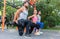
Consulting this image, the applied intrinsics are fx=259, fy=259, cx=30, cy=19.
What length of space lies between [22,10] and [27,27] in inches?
29.5

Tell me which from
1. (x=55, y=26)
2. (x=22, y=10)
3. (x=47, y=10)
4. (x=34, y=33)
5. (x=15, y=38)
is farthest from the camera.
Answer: (x=55, y=26)

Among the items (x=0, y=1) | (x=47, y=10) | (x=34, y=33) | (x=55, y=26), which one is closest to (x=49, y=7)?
(x=47, y=10)

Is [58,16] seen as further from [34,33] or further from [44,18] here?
[34,33]

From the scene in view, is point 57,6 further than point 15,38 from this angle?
Yes

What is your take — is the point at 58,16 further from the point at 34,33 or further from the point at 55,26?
the point at 34,33

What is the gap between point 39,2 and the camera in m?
16.7

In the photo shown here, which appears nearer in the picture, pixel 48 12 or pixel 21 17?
pixel 21 17

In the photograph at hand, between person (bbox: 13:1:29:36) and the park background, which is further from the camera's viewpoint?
the park background

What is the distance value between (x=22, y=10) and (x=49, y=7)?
6.19m

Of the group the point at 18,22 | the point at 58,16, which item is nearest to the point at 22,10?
the point at 18,22

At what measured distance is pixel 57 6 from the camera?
18.0m

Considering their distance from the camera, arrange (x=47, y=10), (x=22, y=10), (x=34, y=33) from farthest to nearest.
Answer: (x=47, y=10) < (x=34, y=33) < (x=22, y=10)

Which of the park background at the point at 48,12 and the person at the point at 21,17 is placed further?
the park background at the point at 48,12

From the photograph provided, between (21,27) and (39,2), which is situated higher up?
(39,2)
